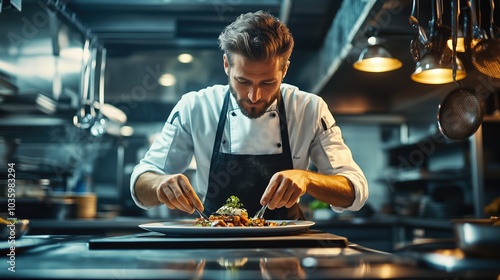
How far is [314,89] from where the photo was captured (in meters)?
4.82

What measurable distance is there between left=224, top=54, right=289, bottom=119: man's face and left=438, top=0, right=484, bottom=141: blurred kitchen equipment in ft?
2.11

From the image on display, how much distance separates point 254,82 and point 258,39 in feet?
0.53

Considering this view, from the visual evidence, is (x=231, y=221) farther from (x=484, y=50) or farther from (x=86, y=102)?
(x=86, y=102)

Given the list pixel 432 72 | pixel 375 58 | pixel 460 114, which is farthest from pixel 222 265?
pixel 375 58

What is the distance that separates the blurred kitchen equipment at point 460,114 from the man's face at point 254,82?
644 mm

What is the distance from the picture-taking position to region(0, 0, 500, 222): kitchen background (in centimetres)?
340

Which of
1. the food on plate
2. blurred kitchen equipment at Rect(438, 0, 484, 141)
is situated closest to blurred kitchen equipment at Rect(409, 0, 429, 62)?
blurred kitchen equipment at Rect(438, 0, 484, 141)

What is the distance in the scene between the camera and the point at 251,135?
7.29ft

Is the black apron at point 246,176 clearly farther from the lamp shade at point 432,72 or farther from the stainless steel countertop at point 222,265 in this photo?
the stainless steel countertop at point 222,265

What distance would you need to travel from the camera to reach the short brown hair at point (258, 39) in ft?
6.16

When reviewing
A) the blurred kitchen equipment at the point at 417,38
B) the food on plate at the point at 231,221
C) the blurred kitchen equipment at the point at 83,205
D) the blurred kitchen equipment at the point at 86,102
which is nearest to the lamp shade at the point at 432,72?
the blurred kitchen equipment at the point at 417,38

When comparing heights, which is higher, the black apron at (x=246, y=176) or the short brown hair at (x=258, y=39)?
the short brown hair at (x=258, y=39)

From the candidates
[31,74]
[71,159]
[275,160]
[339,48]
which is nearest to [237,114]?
[275,160]

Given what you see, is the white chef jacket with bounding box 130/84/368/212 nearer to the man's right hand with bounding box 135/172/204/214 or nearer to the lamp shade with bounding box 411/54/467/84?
the man's right hand with bounding box 135/172/204/214
